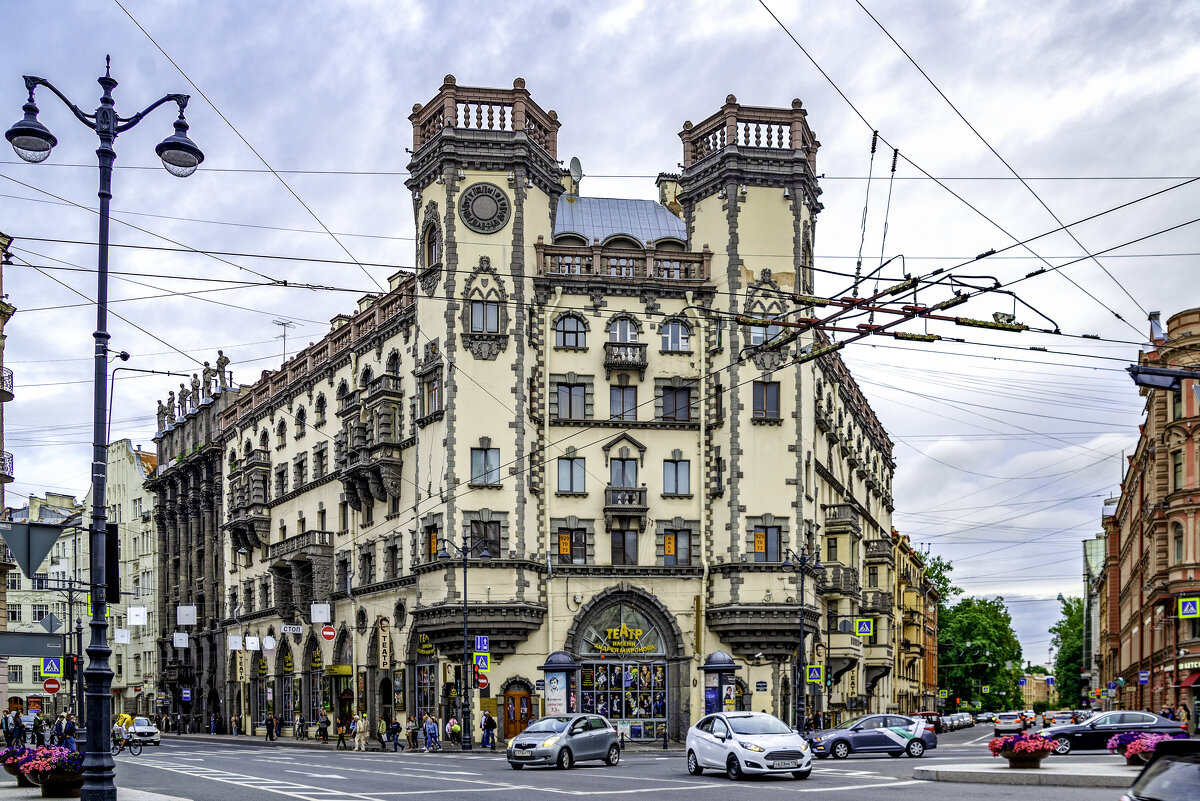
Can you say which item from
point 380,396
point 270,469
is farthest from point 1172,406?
point 270,469

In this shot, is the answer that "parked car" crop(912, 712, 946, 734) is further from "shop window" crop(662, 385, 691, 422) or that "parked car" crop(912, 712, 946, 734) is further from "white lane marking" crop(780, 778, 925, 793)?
"white lane marking" crop(780, 778, 925, 793)

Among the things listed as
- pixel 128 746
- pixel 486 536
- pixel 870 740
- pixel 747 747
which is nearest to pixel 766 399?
pixel 486 536

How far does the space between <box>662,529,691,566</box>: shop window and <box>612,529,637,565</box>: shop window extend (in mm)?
1296

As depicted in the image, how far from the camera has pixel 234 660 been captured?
7912cm

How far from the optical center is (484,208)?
181 feet

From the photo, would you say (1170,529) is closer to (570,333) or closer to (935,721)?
(935,721)

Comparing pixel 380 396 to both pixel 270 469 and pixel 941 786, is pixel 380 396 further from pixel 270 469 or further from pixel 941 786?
pixel 941 786

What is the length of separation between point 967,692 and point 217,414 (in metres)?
81.4

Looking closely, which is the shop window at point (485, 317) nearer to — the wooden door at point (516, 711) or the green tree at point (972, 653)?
the wooden door at point (516, 711)

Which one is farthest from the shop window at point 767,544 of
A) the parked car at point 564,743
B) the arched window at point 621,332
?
the parked car at point 564,743

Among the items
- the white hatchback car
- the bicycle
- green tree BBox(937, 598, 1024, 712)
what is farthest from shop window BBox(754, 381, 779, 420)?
green tree BBox(937, 598, 1024, 712)

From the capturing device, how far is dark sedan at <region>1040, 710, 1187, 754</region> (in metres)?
37.4

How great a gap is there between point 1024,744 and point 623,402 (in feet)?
100

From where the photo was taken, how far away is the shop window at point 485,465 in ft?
176
